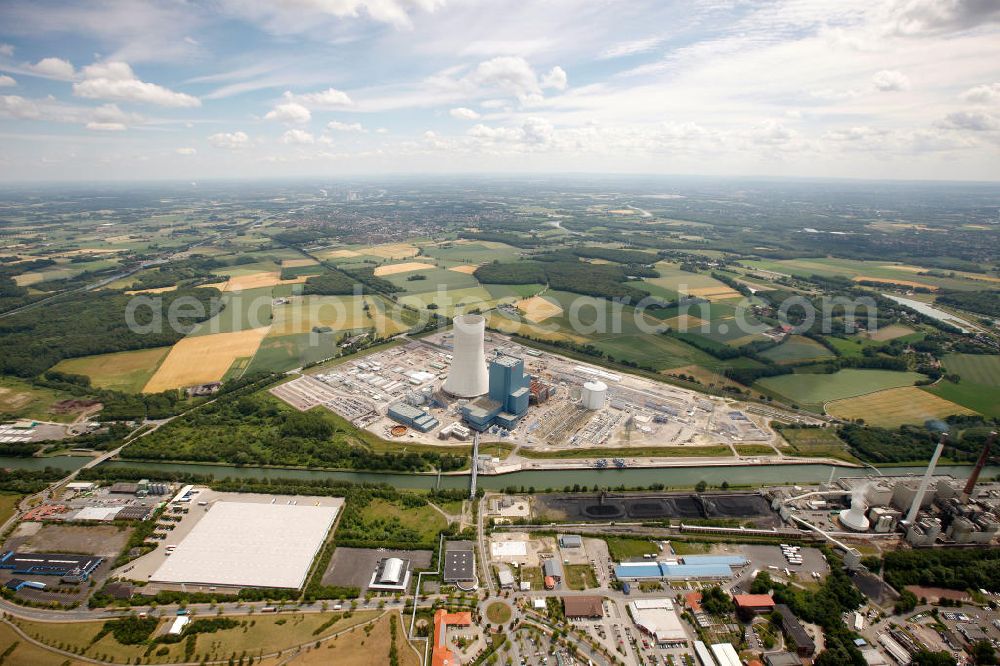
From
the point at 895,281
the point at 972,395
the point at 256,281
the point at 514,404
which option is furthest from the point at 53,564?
the point at 895,281

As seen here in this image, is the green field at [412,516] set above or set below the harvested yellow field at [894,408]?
above

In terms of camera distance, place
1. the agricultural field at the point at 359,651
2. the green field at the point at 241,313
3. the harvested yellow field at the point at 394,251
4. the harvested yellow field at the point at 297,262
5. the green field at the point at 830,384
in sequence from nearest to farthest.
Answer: the agricultural field at the point at 359,651 < the green field at the point at 830,384 < the green field at the point at 241,313 < the harvested yellow field at the point at 297,262 < the harvested yellow field at the point at 394,251

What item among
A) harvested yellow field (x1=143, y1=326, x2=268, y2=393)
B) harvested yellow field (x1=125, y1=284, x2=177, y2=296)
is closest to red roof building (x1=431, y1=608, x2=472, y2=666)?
harvested yellow field (x1=143, y1=326, x2=268, y2=393)

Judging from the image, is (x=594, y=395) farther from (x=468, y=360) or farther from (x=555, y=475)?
(x=468, y=360)

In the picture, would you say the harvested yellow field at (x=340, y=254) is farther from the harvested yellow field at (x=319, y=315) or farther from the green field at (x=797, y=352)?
the green field at (x=797, y=352)

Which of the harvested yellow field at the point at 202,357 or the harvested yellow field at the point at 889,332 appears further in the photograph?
the harvested yellow field at the point at 889,332

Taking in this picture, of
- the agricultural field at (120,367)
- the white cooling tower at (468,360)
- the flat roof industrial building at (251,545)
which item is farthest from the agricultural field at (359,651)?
the agricultural field at (120,367)

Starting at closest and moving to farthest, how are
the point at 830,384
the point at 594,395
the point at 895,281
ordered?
the point at 594,395 < the point at 830,384 < the point at 895,281

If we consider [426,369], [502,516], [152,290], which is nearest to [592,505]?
[502,516]

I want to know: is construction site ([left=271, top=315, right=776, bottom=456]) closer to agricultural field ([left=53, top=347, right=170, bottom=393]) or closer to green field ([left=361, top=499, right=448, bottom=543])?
green field ([left=361, top=499, right=448, bottom=543])
